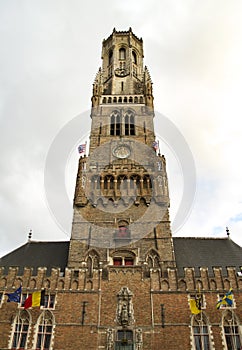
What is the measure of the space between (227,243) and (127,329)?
12.6m

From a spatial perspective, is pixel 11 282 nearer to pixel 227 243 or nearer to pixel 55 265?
pixel 55 265

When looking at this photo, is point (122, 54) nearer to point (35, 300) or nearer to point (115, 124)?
point (115, 124)

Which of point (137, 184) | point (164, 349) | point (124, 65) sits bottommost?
point (164, 349)

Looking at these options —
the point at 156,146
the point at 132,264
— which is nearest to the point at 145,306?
the point at 132,264

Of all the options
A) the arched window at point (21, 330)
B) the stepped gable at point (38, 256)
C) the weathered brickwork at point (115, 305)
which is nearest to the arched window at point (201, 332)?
the weathered brickwork at point (115, 305)

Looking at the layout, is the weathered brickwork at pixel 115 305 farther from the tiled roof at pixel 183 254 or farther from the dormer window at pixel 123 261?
the tiled roof at pixel 183 254

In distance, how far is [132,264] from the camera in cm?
2359

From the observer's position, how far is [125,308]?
20.4 m

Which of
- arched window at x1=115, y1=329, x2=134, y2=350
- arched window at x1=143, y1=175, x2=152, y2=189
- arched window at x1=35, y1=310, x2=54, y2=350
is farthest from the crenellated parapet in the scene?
arched window at x1=143, y1=175, x2=152, y2=189

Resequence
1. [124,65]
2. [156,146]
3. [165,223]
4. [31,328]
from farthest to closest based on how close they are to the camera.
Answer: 1. [124,65]
2. [156,146]
3. [165,223]
4. [31,328]

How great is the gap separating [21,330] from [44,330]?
5.12 feet

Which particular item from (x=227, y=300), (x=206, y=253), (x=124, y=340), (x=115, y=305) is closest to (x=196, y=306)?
(x=227, y=300)

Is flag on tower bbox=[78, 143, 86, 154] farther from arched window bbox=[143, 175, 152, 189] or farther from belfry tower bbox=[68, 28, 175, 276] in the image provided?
arched window bbox=[143, 175, 152, 189]

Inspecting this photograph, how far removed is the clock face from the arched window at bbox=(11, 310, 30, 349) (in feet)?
54.5
